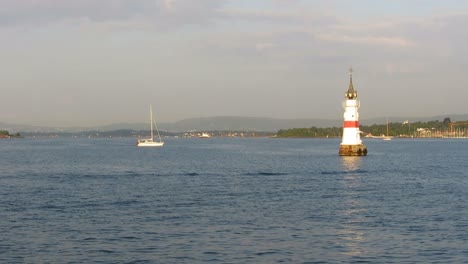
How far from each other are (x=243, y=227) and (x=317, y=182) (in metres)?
25.9

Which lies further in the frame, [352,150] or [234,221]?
[352,150]

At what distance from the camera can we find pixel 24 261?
2469 cm

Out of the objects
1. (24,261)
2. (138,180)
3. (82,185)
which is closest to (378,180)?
(138,180)

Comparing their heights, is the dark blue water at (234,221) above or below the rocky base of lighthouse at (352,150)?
below

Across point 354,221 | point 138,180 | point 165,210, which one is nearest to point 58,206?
point 165,210

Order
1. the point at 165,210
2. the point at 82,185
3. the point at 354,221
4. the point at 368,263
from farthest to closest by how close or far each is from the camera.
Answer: the point at 82,185 < the point at 165,210 < the point at 354,221 < the point at 368,263

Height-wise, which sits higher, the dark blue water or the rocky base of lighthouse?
the rocky base of lighthouse

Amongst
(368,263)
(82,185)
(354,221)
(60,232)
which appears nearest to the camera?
(368,263)

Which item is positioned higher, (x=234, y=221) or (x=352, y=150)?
(x=352, y=150)

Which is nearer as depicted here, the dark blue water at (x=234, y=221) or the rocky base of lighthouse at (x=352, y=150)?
the dark blue water at (x=234, y=221)

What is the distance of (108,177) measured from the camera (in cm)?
6325

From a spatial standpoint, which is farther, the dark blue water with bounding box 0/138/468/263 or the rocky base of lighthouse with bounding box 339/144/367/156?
the rocky base of lighthouse with bounding box 339/144/367/156

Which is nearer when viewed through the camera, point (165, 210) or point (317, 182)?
point (165, 210)

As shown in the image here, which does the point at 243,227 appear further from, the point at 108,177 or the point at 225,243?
the point at 108,177
